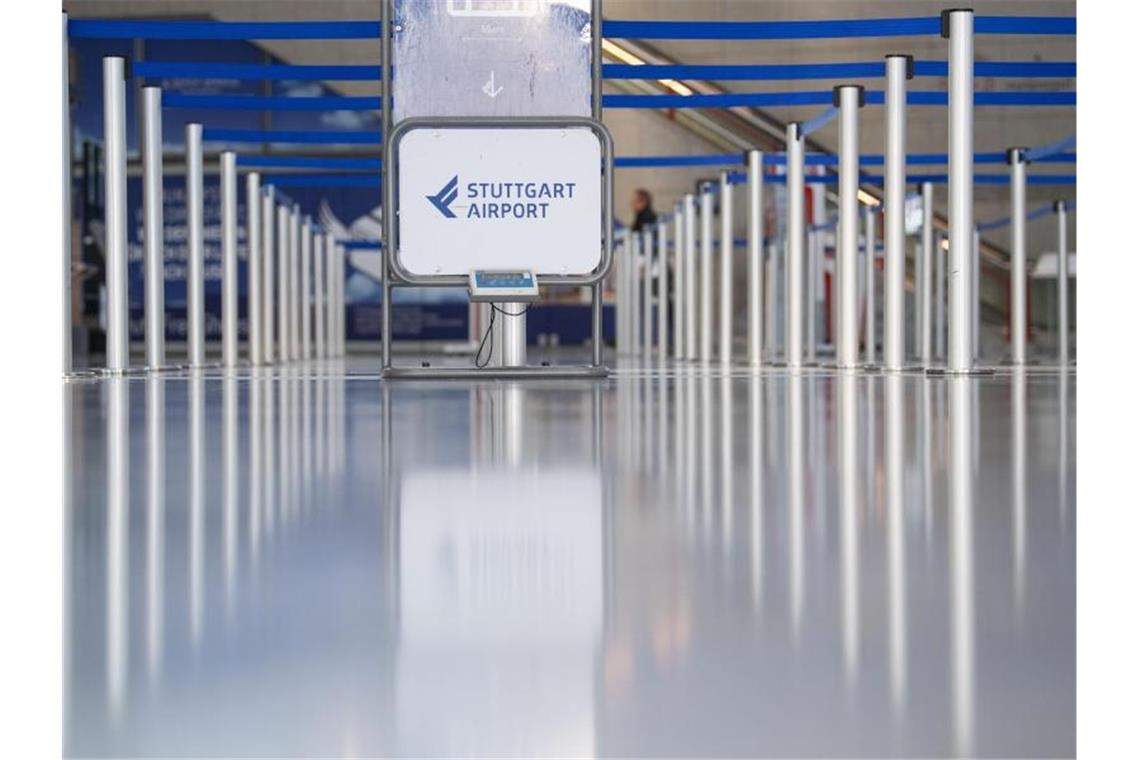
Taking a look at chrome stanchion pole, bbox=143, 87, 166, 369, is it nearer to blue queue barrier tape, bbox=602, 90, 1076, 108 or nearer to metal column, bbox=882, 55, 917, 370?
blue queue barrier tape, bbox=602, 90, 1076, 108

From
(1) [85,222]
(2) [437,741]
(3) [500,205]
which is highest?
(1) [85,222]

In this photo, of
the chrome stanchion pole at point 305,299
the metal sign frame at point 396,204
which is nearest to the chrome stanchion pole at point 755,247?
the metal sign frame at point 396,204

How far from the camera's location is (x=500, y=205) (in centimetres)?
Result: 528

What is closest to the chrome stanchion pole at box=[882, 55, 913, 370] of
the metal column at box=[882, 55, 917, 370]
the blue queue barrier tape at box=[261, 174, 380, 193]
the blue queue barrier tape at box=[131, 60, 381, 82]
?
the metal column at box=[882, 55, 917, 370]

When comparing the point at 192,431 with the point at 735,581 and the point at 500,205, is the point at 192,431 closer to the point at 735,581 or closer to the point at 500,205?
the point at 735,581

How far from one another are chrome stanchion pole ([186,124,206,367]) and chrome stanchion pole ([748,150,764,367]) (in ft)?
9.37

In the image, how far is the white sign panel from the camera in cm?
524

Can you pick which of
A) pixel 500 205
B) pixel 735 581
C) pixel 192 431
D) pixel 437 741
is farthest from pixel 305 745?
pixel 500 205

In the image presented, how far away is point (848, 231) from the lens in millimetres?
6836

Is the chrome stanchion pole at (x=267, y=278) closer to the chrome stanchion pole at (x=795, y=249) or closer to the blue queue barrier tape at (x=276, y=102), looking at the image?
the blue queue barrier tape at (x=276, y=102)

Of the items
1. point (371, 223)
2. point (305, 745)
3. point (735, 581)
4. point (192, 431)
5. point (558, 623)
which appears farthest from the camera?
point (371, 223)

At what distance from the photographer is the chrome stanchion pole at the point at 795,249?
24.5 feet

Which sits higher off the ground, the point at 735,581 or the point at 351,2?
the point at 351,2
